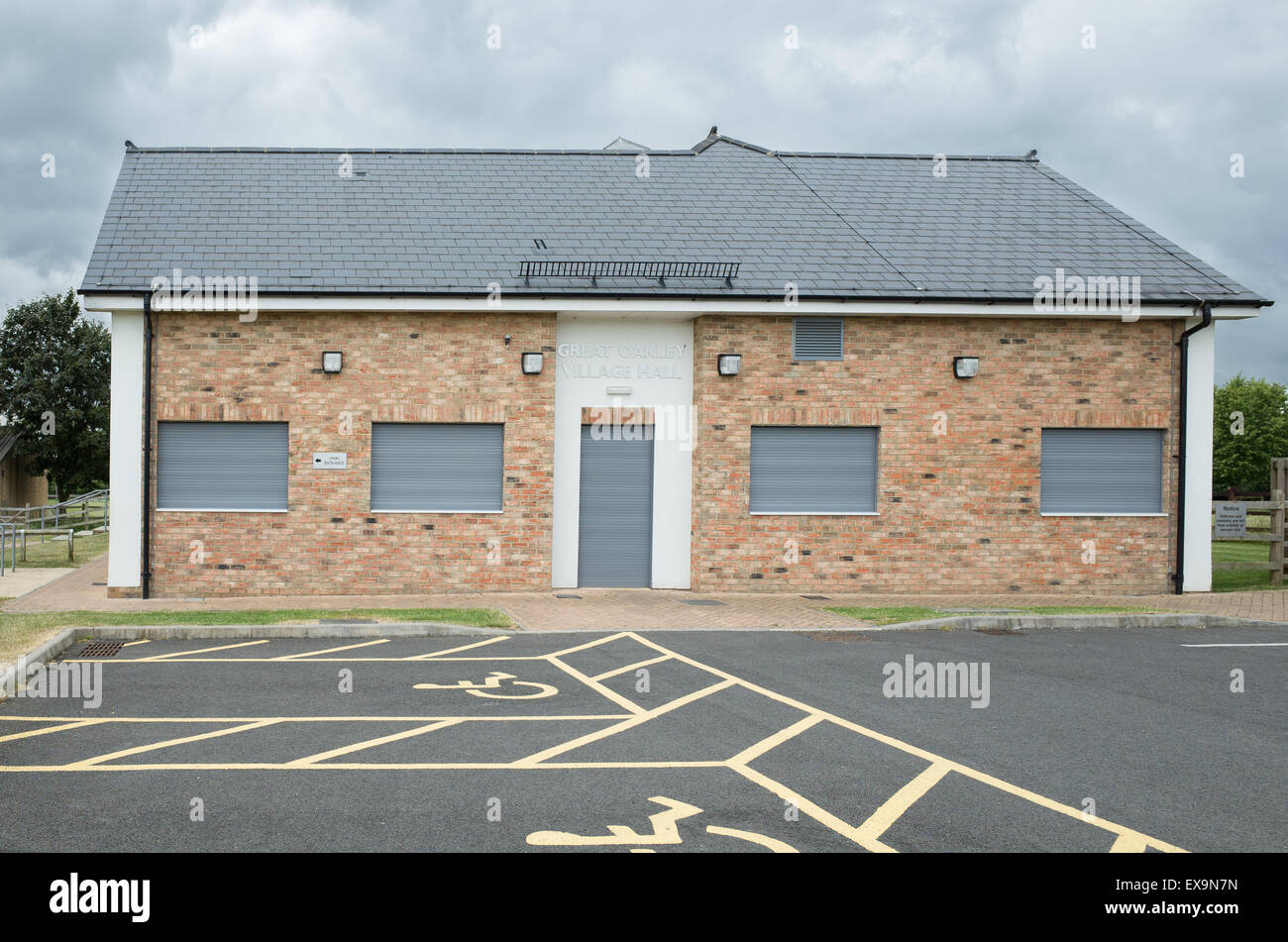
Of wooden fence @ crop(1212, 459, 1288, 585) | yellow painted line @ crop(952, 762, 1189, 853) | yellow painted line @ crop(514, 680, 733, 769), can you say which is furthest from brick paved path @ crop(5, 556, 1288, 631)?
yellow painted line @ crop(952, 762, 1189, 853)

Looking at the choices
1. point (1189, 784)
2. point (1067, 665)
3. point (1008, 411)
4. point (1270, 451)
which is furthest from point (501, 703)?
point (1270, 451)

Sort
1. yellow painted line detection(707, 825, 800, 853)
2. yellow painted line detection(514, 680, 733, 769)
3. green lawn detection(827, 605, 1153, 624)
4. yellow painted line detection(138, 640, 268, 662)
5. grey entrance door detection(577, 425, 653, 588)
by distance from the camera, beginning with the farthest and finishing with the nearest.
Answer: grey entrance door detection(577, 425, 653, 588) → green lawn detection(827, 605, 1153, 624) → yellow painted line detection(138, 640, 268, 662) → yellow painted line detection(514, 680, 733, 769) → yellow painted line detection(707, 825, 800, 853)

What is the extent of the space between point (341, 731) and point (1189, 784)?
554cm

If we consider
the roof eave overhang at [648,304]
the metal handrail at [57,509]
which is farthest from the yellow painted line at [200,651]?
the metal handrail at [57,509]

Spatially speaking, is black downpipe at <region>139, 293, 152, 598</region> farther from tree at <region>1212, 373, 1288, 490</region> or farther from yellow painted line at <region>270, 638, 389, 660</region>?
tree at <region>1212, 373, 1288, 490</region>

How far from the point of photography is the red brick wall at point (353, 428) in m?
15.3

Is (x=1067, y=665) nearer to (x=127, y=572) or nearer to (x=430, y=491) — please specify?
(x=430, y=491)

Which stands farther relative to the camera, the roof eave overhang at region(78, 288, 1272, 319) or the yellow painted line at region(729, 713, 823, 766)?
the roof eave overhang at region(78, 288, 1272, 319)

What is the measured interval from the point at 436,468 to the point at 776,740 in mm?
9776

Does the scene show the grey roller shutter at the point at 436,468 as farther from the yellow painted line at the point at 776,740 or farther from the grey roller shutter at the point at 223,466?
→ the yellow painted line at the point at 776,740

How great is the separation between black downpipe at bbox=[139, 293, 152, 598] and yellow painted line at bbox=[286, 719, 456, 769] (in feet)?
31.4

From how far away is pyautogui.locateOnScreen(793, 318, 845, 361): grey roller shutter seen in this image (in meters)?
16.1

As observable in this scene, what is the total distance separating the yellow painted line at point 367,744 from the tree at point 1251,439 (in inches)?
2687

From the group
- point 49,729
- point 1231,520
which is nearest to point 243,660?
point 49,729
